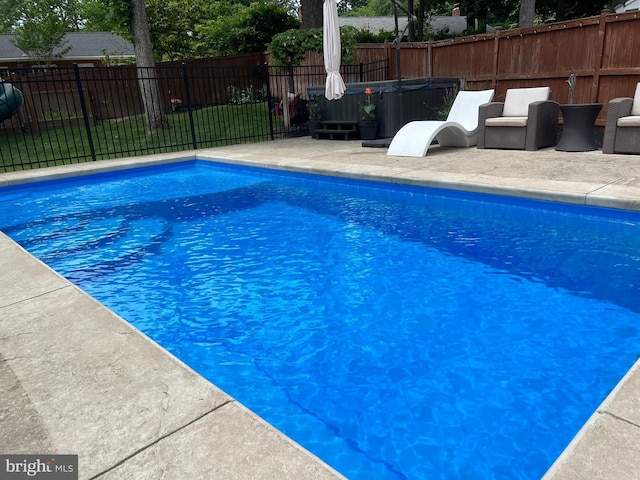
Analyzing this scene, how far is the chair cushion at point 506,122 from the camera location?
735cm

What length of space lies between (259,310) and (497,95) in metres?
9.01

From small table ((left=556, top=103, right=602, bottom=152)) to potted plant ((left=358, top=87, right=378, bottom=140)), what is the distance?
3.78 metres

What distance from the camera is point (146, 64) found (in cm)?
1198

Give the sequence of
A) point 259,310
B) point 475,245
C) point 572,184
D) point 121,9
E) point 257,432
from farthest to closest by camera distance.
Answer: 1. point 121,9
2. point 572,184
3. point 475,245
4. point 259,310
5. point 257,432

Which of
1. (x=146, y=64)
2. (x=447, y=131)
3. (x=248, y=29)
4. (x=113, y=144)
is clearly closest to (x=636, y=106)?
(x=447, y=131)

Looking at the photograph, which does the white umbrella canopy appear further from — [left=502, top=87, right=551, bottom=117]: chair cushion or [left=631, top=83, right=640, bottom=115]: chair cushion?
[left=631, top=83, right=640, bottom=115]: chair cushion

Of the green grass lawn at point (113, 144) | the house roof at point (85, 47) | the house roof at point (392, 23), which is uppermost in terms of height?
the house roof at point (392, 23)

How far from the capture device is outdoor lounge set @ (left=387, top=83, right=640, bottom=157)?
6.57 meters

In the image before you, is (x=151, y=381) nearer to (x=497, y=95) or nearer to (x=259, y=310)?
(x=259, y=310)

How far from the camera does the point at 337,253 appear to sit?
4254mm

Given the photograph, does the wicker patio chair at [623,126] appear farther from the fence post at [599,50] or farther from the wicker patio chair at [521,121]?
the fence post at [599,50]

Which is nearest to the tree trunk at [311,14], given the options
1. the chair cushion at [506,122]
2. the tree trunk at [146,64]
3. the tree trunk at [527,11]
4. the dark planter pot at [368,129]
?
the tree trunk at [146,64]

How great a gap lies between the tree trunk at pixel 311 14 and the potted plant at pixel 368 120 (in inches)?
203

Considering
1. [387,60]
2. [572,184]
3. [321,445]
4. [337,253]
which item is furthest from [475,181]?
[387,60]
